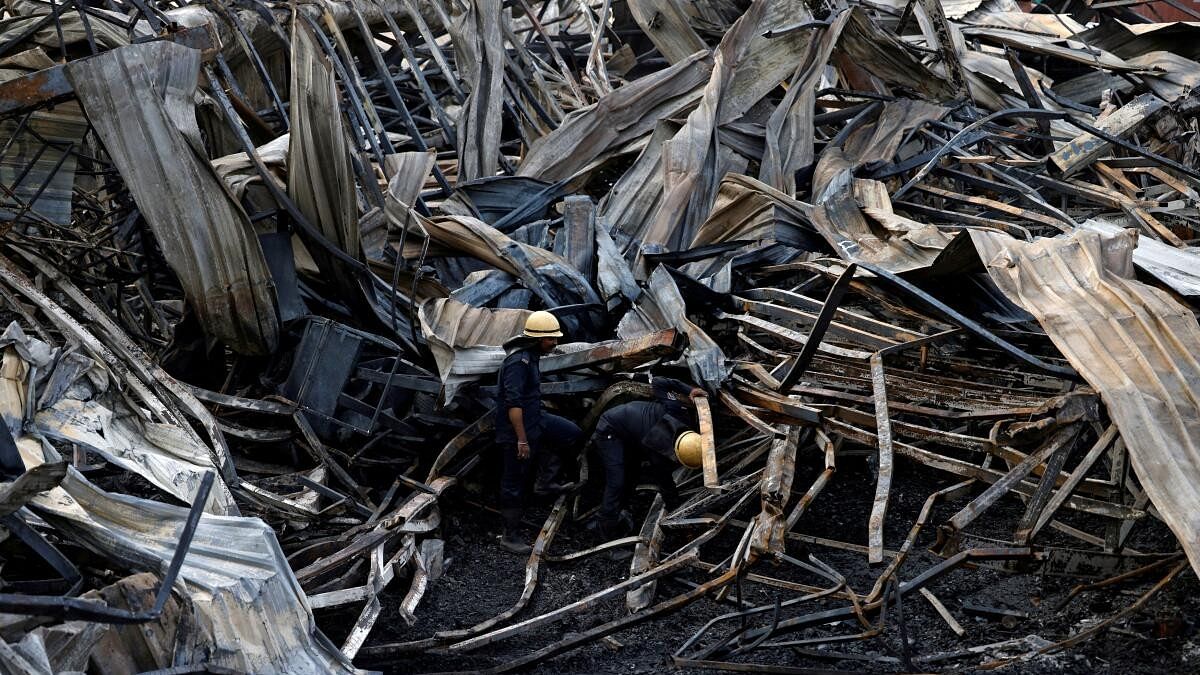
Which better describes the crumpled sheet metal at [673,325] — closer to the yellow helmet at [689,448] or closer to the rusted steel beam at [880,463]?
the yellow helmet at [689,448]

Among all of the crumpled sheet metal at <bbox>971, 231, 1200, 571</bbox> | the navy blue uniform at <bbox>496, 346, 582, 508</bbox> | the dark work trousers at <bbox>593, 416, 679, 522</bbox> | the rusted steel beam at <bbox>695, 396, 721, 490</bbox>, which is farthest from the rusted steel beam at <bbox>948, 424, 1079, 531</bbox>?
the navy blue uniform at <bbox>496, 346, 582, 508</bbox>

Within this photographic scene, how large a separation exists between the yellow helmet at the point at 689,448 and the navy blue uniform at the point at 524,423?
0.73 metres

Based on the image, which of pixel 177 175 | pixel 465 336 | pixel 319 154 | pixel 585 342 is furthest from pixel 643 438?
pixel 177 175

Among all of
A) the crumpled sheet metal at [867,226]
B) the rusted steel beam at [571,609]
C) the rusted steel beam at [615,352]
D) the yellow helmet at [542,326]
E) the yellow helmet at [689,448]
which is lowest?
the rusted steel beam at [571,609]

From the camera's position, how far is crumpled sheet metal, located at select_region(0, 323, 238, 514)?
17.1ft

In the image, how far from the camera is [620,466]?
682 centimetres

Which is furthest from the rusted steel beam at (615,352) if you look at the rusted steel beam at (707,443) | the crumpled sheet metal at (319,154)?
the crumpled sheet metal at (319,154)

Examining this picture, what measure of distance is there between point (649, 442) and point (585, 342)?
3.01 feet

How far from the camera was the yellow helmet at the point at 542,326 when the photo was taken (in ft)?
22.1

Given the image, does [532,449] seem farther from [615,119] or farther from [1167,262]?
[615,119]

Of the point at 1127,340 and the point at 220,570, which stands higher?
the point at 1127,340

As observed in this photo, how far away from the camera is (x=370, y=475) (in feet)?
24.0

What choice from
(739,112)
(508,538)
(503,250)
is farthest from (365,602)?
(739,112)

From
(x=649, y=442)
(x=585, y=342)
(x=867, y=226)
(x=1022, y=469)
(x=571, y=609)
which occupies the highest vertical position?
(x=1022, y=469)
